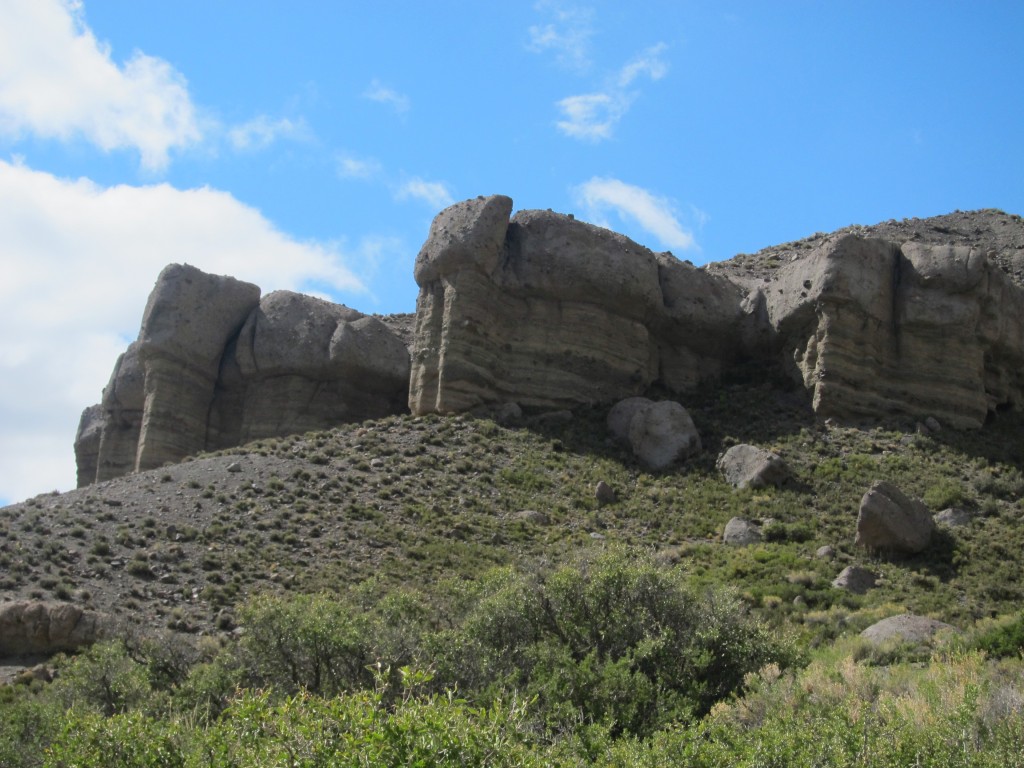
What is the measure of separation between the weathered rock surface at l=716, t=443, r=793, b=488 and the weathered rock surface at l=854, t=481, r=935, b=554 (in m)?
5.01

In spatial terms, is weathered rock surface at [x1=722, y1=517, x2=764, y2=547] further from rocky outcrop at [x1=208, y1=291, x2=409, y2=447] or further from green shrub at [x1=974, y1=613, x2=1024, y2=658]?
rocky outcrop at [x1=208, y1=291, x2=409, y2=447]

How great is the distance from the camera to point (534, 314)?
4984 centimetres

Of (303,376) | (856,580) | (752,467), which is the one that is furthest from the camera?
(303,376)

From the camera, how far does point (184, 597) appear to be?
34438 mm

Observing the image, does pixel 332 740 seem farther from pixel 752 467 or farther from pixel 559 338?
pixel 559 338

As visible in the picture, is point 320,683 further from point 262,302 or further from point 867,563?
point 262,302

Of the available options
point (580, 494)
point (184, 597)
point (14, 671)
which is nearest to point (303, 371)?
point (580, 494)

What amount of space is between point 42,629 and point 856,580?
2085cm

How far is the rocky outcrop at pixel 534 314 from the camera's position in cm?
4888

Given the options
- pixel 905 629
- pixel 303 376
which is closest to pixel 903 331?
Result: pixel 905 629

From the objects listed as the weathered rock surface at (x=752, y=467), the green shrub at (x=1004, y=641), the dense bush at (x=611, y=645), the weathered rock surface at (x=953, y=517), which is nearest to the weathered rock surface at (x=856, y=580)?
the weathered rock surface at (x=953, y=517)

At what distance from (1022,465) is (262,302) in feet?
98.2

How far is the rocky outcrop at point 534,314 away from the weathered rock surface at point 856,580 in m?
15.3

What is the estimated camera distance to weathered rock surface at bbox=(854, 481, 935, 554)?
37750 millimetres
